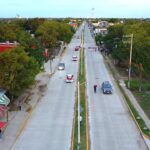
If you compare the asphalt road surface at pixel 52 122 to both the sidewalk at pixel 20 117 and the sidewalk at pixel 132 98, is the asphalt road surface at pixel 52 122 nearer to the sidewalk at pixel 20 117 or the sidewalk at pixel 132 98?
the sidewalk at pixel 20 117

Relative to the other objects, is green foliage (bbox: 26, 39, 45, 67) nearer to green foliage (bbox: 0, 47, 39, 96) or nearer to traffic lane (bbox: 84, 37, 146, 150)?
traffic lane (bbox: 84, 37, 146, 150)

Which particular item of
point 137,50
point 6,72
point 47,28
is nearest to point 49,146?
point 6,72

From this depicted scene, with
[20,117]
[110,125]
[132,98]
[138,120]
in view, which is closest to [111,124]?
[110,125]

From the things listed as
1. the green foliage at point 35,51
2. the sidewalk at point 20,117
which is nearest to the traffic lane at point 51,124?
the sidewalk at point 20,117

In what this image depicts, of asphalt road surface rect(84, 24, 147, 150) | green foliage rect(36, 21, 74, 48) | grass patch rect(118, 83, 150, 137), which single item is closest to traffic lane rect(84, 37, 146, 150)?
asphalt road surface rect(84, 24, 147, 150)

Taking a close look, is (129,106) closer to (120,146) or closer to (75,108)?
(75,108)

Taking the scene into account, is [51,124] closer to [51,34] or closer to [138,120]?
[138,120]
